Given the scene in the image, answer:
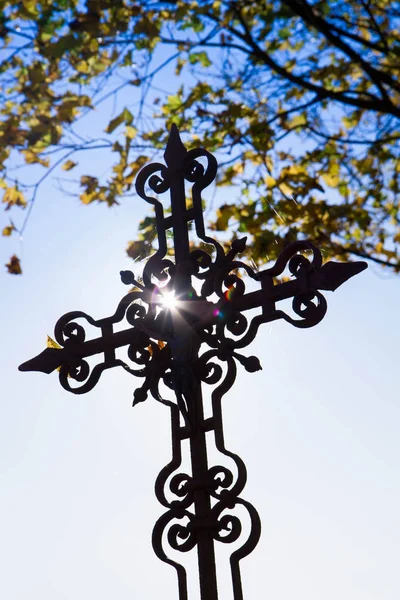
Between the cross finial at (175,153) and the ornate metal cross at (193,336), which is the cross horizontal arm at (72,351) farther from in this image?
the cross finial at (175,153)

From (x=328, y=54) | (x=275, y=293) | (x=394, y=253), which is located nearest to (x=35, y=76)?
(x=328, y=54)

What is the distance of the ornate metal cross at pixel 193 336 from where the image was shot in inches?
94.3

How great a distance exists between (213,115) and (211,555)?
15.2 feet

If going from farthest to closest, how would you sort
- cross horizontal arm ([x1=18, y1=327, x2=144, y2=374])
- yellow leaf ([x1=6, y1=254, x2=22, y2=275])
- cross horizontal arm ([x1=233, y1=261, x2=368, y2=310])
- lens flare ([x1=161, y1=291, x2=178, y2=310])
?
yellow leaf ([x1=6, y1=254, x2=22, y2=275]) < cross horizontal arm ([x1=18, y1=327, x2=144, y2=374]) < lens flare ([x1=161, y1=291, x2=178, y2=310]) < cross horizontal arm ([x1=233, y1=261, x2=368, y2=310])

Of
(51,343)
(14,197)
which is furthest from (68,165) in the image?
(51,343)

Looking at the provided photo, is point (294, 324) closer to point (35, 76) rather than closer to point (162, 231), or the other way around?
point (162, 231)

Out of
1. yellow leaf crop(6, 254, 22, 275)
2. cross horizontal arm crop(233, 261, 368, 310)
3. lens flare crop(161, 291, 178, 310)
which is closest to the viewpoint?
cross horizontal arm crop(233, 261, 368, 310)

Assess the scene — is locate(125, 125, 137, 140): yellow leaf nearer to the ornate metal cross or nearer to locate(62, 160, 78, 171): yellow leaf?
locate(62, 160, 78, 171): yellow leaf

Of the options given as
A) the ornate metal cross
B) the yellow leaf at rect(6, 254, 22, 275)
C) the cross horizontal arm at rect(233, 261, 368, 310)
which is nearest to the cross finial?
the ornate metal cross

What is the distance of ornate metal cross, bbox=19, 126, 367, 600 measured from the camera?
2.39 m

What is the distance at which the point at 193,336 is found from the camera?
2.60 m

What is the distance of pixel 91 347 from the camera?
2.84 m

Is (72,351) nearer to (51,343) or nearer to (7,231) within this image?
(51,343)

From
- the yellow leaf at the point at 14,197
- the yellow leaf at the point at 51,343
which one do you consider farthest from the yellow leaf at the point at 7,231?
the yellow leaf at the point at 51,343
